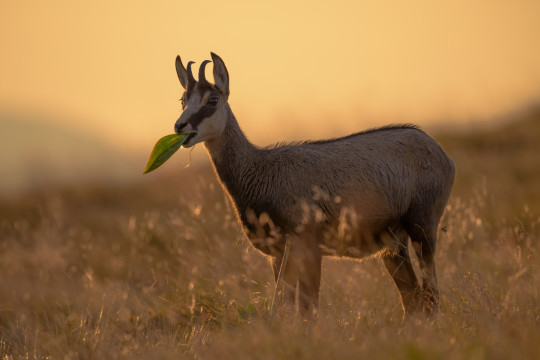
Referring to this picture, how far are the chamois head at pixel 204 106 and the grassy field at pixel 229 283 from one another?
1175mm

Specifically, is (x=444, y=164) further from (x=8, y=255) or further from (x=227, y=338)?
(x=8, y=255)

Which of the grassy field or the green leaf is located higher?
the green leaf

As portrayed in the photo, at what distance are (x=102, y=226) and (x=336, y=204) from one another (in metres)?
7.63

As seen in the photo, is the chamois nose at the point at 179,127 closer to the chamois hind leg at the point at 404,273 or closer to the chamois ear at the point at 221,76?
the chamois ear at the point at 221,76

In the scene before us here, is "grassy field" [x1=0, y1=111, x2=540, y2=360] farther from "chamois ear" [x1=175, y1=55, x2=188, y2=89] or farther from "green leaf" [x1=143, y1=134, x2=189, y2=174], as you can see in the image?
"chamois ear" [x1=175, y1=55, x2=188, y2=89]

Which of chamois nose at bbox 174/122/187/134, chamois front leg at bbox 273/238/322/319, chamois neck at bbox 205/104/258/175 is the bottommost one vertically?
Result: chamois front leg at bbox 273/238/322/319

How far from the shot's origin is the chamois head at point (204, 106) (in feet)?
18.8

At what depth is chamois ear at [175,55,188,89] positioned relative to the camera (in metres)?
6.46

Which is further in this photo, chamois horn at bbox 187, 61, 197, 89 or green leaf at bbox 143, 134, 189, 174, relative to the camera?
chamois horn at bbox 187, 61, 197, 89

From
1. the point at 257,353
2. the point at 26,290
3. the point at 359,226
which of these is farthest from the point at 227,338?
the point at 26,290

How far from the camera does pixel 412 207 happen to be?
20.1 feet

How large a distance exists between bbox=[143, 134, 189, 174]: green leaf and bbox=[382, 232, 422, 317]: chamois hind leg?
7.12 ft

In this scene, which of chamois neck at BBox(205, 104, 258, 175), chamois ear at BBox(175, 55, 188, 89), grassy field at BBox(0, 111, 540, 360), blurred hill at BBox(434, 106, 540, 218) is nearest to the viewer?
grassy field at BBox(0, 111, 540, 360)

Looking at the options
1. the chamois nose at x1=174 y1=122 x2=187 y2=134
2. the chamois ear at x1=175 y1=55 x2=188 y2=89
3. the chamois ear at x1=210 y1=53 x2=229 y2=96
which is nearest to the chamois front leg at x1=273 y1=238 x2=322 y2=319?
the chamois nose at x1=174 y1=122 x2=187 y2=134
